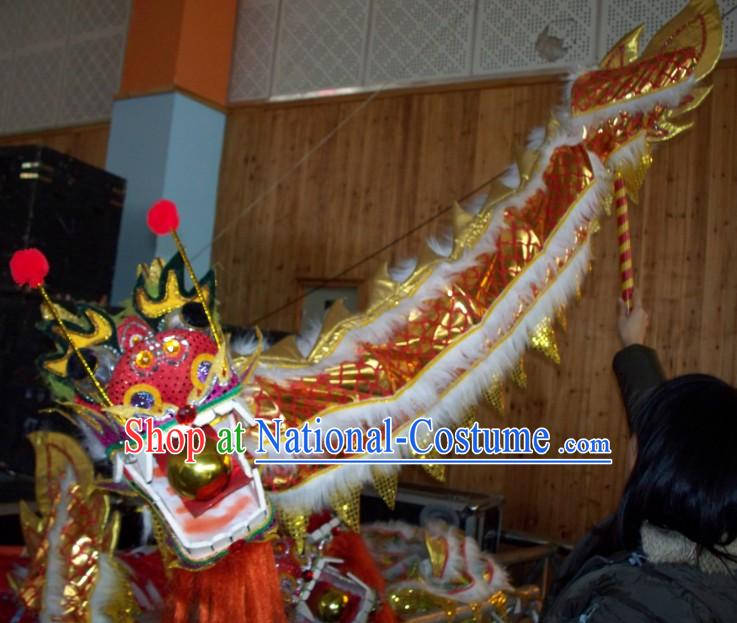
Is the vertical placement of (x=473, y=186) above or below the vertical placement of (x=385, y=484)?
above

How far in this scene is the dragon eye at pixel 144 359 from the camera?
1509 millimetres

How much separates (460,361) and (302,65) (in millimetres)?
4177

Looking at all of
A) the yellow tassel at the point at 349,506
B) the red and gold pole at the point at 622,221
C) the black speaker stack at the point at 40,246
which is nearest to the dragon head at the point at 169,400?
the yellow tassel at the point at 349,506

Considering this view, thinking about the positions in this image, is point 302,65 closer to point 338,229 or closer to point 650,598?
point 338,229

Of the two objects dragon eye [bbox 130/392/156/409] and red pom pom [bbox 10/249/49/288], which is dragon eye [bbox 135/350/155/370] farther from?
red pom pom [bbox 10/249/49/288]

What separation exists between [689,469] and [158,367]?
968 millimetres

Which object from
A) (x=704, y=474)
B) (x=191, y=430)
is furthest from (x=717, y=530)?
(x=191, y=430)

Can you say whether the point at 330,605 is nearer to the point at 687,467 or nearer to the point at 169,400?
the point at 169,400

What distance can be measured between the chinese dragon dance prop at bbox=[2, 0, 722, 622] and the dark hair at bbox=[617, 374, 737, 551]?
723 mm

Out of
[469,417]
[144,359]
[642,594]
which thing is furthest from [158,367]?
[642,594]

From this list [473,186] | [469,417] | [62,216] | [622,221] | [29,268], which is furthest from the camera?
[473,186]

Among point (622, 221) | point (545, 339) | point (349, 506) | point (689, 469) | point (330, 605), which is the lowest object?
point (330, 605)

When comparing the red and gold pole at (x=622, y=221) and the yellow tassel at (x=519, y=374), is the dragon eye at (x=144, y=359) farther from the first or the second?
the red and gold pole at (x=622, y=221)

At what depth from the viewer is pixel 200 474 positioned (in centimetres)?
147
